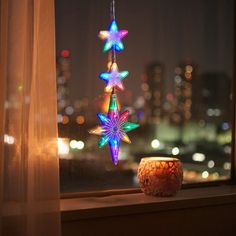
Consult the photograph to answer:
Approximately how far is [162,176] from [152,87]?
0.56 metres

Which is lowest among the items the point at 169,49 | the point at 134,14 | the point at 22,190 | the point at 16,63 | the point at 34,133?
the point at 22,190

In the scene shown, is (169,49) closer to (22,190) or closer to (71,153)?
(71,153)

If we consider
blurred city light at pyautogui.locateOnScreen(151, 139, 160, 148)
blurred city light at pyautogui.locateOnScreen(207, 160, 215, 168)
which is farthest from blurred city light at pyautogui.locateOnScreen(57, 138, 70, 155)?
blurred city light at pyautogui.locateOnScreen(207, 160, 215, 168)

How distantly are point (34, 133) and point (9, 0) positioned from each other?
18.4 inches

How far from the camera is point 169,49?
2.38 meters

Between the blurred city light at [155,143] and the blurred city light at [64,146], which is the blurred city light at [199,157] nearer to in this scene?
the blurred city light at [155,143]

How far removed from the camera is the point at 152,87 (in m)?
2.29

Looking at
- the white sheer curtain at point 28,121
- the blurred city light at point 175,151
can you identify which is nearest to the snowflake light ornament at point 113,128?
the white sheer curtain at point 28,121

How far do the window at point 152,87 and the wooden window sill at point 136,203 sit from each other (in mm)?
151

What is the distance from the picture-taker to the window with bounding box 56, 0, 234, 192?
2.01 metres

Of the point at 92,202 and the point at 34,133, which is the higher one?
the point at 34,133

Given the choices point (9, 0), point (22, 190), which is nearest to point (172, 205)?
point (22, 190)

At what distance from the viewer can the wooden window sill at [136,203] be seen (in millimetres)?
1711

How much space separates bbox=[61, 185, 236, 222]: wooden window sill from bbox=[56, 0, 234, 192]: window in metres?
0.15
